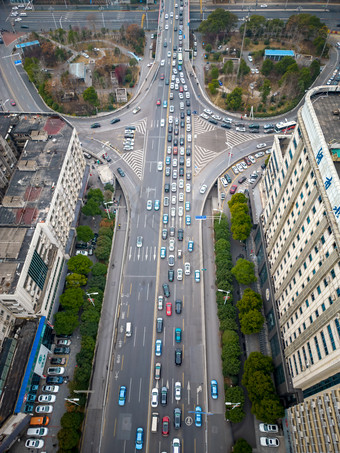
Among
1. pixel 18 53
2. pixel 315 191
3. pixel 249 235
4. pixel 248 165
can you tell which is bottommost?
pixel 315 191

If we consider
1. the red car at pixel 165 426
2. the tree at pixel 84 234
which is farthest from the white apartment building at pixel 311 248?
the tree at pixel 84 234

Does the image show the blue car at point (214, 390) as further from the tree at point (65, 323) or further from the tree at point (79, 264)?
the tree at point (79, 264)

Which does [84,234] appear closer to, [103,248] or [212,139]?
[103,248]

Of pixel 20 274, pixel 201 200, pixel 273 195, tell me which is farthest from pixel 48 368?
pixel 273 195

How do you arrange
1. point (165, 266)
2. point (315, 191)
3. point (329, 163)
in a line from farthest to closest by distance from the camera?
point (165, 266)
point (315, 191)
point (329, 163)

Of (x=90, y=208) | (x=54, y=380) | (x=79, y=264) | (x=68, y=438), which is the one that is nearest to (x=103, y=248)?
(x=79, y=264)

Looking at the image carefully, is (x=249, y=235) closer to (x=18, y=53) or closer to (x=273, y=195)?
(x=273, y=195)
